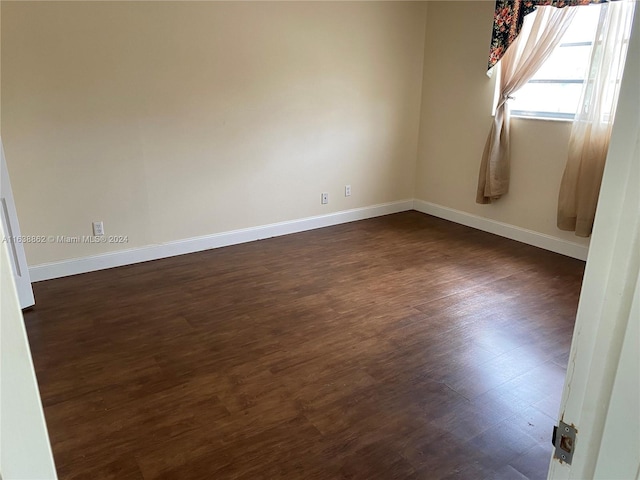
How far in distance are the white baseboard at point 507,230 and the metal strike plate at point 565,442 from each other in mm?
3742

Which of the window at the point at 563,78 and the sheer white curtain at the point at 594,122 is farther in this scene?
the window at the point at 563,78

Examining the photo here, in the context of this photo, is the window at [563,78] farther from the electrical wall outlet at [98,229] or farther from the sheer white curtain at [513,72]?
the electrical wall outlet at [98,229]

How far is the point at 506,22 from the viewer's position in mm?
4188

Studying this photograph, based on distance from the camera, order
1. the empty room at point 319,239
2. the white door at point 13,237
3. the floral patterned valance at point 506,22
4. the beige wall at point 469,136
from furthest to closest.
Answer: the beige wall at point 469,136, the floral patterned valance at point 506,22, the white door at point 13,237, the empty room at point 319,239

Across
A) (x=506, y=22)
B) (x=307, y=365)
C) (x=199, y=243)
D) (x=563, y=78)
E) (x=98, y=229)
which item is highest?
(x=506, y=22)

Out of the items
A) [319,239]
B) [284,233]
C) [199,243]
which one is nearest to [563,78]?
[319,239]

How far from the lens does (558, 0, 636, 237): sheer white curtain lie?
11.1ft

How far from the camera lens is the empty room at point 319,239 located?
1846 millimetres

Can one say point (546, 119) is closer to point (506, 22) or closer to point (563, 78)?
point (563, 78)

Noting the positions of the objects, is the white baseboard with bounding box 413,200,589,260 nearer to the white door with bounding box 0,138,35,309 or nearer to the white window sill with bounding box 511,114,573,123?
the white window sill with bounding box 511,114,573,123

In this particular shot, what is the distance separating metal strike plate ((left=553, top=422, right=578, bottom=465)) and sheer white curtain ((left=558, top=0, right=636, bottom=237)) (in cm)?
340

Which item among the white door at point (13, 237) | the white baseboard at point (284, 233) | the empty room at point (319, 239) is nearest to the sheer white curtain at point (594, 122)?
the empty room at point (319, 239)

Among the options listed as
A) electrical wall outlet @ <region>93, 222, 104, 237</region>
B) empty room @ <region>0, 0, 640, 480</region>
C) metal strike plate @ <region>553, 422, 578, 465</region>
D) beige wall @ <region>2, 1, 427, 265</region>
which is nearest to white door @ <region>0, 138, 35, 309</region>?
empty room @ <region>0, 0, 640, 480</region>

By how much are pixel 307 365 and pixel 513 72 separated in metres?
3.38
